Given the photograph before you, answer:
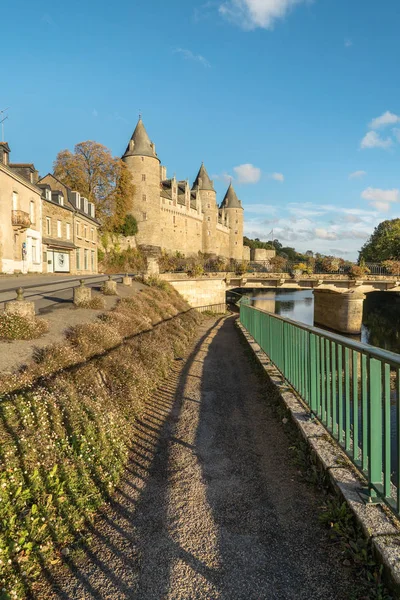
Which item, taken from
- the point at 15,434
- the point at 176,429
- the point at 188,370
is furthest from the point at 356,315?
the point at 15,434

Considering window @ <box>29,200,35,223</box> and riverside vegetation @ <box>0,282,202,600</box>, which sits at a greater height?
window @ <box>29,200,35,223</box>

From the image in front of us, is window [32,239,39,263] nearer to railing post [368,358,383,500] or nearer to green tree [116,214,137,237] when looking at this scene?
green tree [116,214,137,237]

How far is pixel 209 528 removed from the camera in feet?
9.89

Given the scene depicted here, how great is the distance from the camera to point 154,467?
13.4 feet

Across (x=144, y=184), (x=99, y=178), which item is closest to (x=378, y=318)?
(x=144, y=184)

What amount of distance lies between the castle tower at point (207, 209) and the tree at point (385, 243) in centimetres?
3175

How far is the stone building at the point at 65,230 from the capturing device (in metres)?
30.3

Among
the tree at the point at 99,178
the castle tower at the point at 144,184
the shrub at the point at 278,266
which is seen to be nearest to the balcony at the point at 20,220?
the tree at the point at 99,178

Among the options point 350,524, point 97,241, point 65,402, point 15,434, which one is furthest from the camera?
point 97,241

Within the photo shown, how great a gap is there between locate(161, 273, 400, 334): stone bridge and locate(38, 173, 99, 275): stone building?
9.53 meters

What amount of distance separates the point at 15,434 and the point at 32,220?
2746cm

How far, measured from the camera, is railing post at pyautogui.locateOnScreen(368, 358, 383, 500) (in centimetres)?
279

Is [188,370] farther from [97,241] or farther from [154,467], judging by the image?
[97,241]

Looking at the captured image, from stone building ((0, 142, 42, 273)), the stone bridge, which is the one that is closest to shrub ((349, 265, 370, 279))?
the stone bridge
